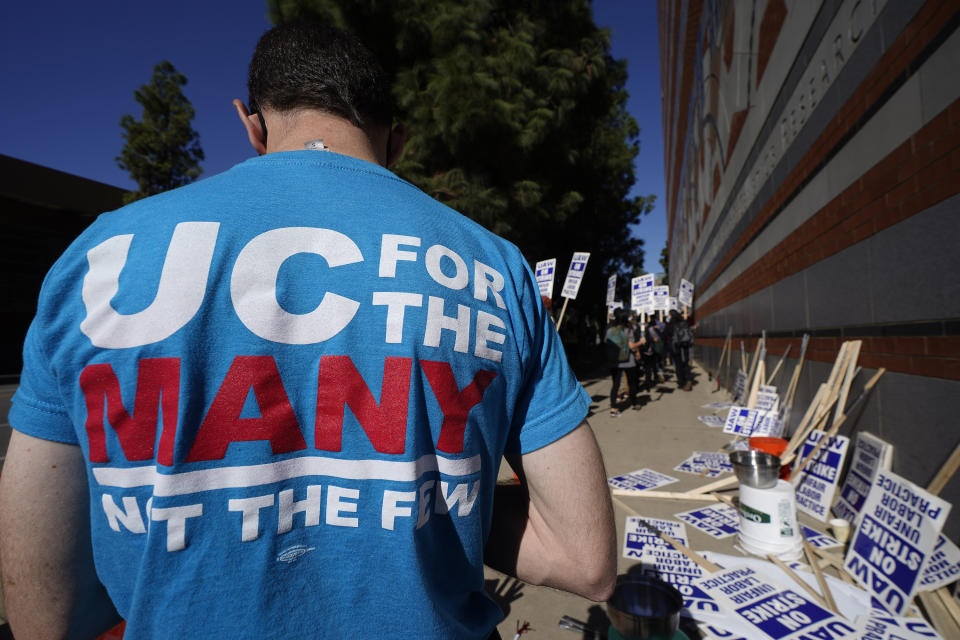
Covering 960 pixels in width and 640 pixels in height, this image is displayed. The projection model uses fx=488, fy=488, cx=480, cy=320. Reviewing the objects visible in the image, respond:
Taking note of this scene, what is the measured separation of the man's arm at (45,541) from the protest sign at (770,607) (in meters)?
3.23

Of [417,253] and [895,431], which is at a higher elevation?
[417,253]

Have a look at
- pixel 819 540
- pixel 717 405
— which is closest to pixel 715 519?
pixel 819 540

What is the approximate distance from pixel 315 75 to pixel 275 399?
705mm

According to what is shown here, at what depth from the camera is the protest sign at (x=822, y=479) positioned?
4238 millimetres

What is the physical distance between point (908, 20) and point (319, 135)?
4.63 m

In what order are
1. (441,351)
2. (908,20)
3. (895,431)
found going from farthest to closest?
1. (895,431)
2. (908,20)
3. (441,351)

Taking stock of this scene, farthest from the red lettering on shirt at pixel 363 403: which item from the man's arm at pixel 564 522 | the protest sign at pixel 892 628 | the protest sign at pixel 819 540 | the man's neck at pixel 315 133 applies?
the protest sign at pixel 819 540

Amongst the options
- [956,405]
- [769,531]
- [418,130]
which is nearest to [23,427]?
[769,531]

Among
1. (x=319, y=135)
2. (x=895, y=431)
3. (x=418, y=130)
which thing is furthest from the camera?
(x=418, y=130)

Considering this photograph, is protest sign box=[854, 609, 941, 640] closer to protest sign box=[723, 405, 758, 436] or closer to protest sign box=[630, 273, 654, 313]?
protest sign box=[723, 405, 758, 436]

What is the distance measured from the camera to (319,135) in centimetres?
106

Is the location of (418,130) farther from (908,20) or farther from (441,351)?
(441,351)

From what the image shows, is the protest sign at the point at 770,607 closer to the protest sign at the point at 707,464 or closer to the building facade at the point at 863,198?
the building facade at the point at 863,198

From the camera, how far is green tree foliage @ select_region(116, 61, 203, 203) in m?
19.9
